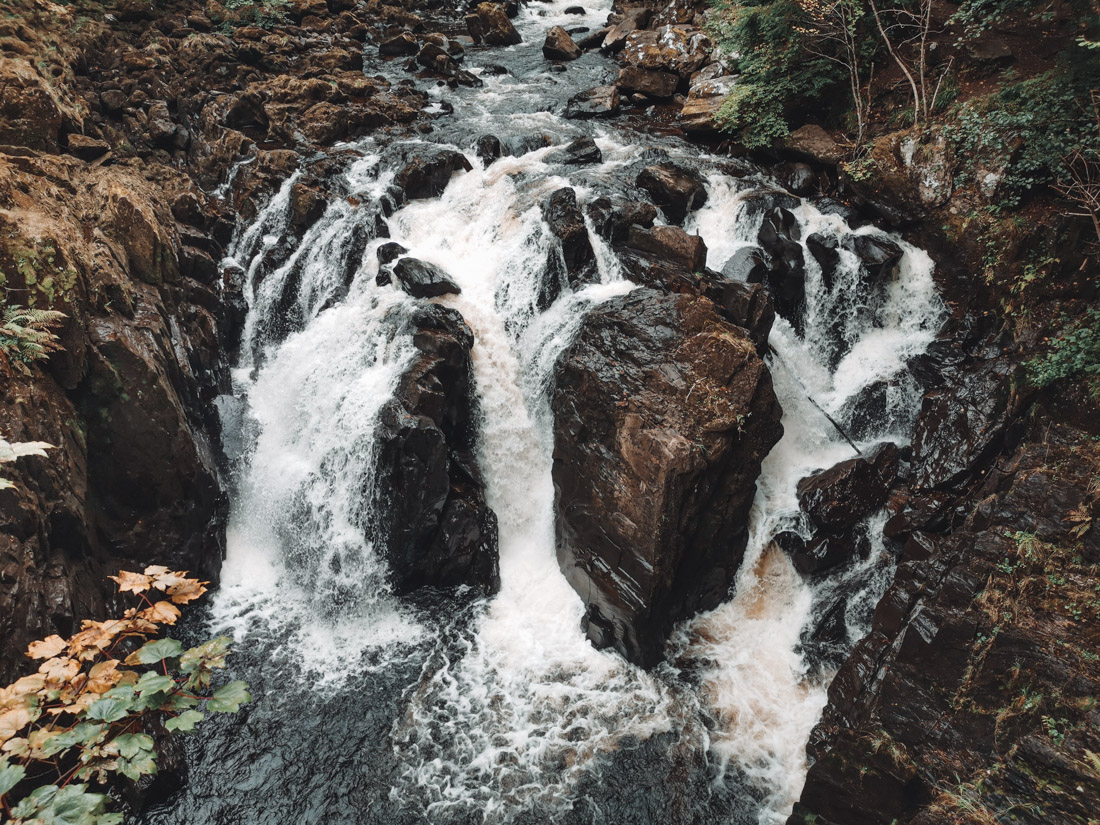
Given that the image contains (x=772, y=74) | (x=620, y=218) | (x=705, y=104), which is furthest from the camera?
(x=705, y=104)

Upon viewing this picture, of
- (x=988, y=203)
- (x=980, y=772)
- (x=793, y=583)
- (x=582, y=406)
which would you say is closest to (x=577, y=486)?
(x=582, y=406)

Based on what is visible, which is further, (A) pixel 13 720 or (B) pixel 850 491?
(B) pixel 850 491

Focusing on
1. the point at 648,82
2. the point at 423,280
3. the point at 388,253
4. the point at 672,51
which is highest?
the point at 672,51

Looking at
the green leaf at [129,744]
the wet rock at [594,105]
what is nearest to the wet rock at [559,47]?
the wet rock at [594,105]

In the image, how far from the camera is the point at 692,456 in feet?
25.7

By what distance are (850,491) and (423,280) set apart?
848cm

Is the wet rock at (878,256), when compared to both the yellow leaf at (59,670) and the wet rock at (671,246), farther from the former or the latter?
the yellow leaf at (59,670)

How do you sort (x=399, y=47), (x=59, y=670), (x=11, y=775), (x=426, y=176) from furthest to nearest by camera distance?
(x=399, y=47) < (x=426, y=176) < (x=59, y=670) < (x=11, y=775)

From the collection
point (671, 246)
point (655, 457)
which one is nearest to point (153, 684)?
point (655, 457)

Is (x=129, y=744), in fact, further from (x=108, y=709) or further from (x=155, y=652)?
(x=155, y=652)

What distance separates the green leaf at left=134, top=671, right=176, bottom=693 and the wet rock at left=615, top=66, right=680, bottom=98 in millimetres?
18815

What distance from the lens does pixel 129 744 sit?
8.33ft

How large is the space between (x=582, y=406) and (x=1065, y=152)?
8.59 m

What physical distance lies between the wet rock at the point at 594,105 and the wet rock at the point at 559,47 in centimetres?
483
